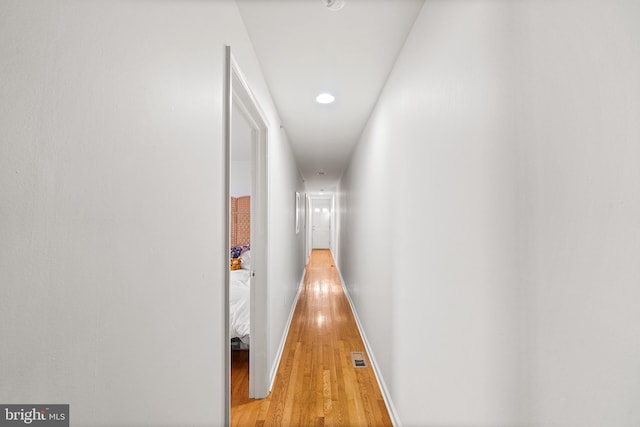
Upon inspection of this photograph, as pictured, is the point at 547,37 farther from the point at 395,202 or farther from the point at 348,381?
the point at 348,381

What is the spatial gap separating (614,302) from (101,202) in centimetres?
97

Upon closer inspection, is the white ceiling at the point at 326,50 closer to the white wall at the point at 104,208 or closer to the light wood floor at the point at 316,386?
the white wall at the point at 104,208

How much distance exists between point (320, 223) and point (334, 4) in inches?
441

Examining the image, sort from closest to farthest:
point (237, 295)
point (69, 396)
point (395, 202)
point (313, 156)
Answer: point (69, 396) < point (395, 202) < point (237, 295) < point (313, 156)

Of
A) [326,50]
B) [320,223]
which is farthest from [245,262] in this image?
[320,223]

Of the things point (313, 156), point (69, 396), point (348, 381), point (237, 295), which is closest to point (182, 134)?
point (69, 396)

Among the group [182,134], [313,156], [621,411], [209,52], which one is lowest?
[621,411]

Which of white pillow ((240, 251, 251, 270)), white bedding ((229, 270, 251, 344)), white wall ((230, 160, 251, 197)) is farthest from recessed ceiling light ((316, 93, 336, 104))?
white wall ((230, 160, 251, 197))

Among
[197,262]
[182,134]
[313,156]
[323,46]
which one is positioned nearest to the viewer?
[182,134]

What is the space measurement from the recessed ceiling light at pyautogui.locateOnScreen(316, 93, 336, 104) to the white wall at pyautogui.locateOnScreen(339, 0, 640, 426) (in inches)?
41.4

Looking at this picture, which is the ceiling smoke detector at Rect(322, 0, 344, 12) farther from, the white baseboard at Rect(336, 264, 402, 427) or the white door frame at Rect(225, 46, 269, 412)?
the white baseboard at Rect(336, 264, 402, 427)

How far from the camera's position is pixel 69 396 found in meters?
0.46

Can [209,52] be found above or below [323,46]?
below

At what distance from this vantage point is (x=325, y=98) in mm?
2395
